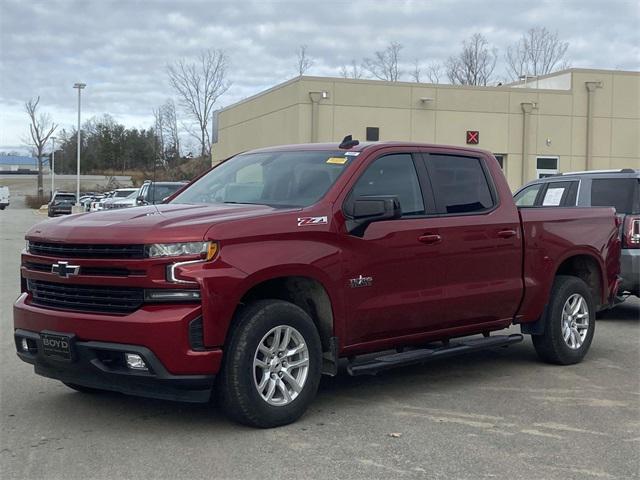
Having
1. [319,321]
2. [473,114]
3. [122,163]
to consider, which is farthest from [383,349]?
[122,163]

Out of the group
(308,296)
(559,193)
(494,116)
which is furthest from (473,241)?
(494,116)

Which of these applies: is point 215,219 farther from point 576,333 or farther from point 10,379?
point 576,333

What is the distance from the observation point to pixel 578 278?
26.2 ft

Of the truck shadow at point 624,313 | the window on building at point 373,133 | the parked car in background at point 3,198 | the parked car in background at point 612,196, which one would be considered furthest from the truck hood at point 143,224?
the parked car in background at point 3,198

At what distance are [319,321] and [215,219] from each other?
1.16 meters

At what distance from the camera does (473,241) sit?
22.1ft

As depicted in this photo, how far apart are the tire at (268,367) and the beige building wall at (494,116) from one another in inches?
938

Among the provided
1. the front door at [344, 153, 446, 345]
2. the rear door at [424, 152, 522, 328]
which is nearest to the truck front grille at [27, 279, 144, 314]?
the front door at [344, 153, 446, 345]

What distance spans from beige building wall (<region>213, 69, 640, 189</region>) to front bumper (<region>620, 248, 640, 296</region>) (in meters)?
20.1

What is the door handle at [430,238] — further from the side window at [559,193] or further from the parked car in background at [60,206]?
the parked car in background at [60,206]

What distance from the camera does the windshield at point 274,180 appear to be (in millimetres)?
6156

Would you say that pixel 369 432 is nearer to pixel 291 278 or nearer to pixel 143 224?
pixel 291 278

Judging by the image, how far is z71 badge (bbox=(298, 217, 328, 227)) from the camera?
5617 mm

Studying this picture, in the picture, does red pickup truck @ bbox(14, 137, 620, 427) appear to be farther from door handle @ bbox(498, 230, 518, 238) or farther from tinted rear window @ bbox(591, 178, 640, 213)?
tinted rear window @ bbox(591, 178, 640, 213)
